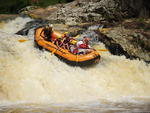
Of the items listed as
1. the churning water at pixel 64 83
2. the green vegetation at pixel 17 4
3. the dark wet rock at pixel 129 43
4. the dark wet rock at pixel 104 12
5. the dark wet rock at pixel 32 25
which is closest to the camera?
the churning water at pixel 64 83

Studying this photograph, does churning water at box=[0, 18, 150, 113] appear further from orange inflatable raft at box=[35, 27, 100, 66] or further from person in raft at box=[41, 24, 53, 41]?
person in raft at box=[41, 24, 53, 41]

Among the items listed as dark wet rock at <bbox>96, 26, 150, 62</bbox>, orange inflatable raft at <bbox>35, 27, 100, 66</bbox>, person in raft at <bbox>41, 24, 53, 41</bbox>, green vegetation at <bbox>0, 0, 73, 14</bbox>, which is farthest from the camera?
green vegetation at <bbox>0, 0, 73, 14</bbox>

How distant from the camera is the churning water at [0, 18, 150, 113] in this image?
7.56 metres

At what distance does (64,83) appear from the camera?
923cm

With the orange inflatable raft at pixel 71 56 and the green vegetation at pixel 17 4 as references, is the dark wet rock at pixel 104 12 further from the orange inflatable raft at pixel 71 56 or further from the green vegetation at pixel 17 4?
the green vegetation at pixel 17 4

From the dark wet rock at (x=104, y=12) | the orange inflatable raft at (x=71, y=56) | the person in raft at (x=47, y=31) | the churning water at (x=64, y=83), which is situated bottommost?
the churning water at (x=64, y=83)

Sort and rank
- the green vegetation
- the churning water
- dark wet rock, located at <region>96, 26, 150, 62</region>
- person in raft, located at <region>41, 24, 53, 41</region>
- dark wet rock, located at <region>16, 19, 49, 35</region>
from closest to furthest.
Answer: the churning water < person in raft, located at <region>41, 24, 53, 41</region> < dark wet rock, located at <region>96, 26, 150, 62</region> < dark wet rock, located at <region>16, 19, 49, 35</region> < the green vegetation

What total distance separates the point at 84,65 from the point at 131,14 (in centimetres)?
555

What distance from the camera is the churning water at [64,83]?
7558 mm

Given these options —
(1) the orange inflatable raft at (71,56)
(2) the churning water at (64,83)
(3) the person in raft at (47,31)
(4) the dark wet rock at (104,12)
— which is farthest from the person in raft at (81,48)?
(4) the dark wet rock at (104,12)

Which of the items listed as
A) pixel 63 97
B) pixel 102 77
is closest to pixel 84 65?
pixel 102 77

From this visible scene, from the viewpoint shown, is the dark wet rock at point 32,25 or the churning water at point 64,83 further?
the dark wet rock at point 32,25

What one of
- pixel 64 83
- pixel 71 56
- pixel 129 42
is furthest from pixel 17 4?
pixel 64 83

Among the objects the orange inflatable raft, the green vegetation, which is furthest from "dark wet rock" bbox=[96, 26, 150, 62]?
the green vegetation
